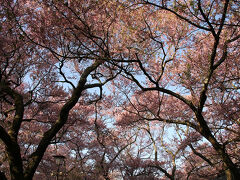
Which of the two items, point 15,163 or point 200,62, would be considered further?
point 200,62

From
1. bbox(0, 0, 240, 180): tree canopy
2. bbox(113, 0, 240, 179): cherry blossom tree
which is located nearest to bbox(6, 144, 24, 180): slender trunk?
bbox(0, 0, 240, 180): tree canopy

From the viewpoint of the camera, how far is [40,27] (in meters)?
6.84

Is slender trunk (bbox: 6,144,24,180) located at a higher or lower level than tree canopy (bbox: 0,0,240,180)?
lower

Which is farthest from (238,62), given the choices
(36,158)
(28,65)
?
(28,65)

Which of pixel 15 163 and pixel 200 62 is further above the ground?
pixel 200 62

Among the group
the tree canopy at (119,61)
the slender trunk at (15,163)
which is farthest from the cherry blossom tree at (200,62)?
the slender trunk at (15,163)

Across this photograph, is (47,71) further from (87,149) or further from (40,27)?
(87,149)

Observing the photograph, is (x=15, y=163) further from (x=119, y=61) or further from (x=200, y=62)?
(x=200, y=62)

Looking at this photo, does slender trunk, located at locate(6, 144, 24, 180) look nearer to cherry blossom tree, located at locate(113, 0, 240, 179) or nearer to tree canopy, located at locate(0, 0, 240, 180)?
tree canopy, located at locate(0, 0, 240, 180)

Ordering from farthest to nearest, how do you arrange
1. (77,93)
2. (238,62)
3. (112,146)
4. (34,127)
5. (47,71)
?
(112,146) → (34,127) → (47,71) → (238,62) → (77,93)

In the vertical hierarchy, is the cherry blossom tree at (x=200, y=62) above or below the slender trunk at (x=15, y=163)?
above

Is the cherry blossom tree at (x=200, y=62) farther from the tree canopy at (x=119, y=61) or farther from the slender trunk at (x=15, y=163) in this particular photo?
the slender trunk at (x=15, y=163)

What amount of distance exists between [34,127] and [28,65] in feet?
21.0

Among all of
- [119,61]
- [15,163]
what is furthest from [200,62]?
[15,163]
